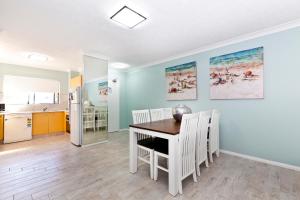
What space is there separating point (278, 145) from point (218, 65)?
6.04ft

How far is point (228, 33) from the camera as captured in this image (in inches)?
110

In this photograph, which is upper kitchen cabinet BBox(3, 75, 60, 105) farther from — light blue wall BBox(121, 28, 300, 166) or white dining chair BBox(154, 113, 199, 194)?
light blue wall BBox(121, 28, 300, 166)

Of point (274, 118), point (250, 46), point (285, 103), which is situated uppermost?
point (250, 46)

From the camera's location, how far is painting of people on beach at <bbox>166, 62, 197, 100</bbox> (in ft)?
12.1

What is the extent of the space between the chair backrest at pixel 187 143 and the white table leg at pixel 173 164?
0.21 ft

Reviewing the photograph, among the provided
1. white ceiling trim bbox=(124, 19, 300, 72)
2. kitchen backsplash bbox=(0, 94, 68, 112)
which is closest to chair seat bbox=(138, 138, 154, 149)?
white ceiling trim bbox=(124, 19, 300, 72)

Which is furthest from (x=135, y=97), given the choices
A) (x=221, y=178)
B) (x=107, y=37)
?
(x=221, y=178)

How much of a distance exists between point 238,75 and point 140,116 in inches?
83.2

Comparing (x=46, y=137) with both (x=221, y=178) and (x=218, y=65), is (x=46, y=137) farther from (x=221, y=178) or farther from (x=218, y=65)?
(x=218, y=65)

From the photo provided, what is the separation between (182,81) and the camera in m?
3.94

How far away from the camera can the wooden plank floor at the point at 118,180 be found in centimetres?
175

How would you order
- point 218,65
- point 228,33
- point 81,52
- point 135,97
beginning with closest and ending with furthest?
point 228,33 < point 218,65 < point 81,52 < point 135,97

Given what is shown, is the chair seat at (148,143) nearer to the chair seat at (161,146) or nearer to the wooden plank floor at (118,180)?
the chair seat at (161,146)

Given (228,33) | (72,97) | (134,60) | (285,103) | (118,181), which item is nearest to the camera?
(118,181)
